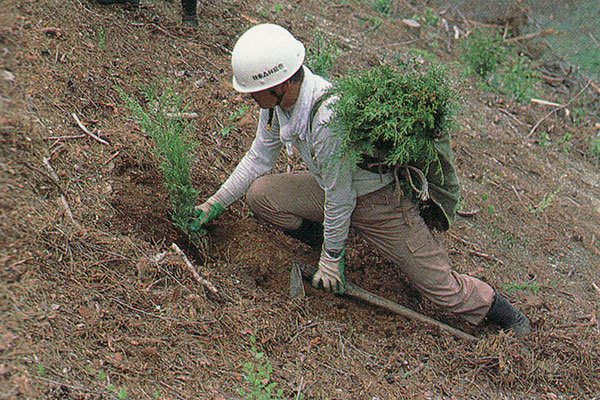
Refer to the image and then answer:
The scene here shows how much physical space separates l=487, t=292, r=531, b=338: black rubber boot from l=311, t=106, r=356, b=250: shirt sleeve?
1.06 meters

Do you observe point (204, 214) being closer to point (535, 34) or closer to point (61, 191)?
point (61, 191)

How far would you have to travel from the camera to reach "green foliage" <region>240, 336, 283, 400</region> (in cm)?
263

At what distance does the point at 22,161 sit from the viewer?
11.2ft

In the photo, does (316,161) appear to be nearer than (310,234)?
Yes

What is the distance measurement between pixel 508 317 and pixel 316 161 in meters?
1.58

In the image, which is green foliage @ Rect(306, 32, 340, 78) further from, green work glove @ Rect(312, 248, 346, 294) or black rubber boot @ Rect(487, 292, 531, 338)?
black rubber boot @ Rect(487, 292, 531, 338)

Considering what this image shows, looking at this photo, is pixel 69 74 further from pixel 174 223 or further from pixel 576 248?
pixel 576 248

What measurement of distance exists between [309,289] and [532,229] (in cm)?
240

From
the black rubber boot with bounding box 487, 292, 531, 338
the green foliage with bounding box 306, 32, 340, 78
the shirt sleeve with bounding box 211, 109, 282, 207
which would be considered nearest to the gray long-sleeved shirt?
the shirt sleeve with bounding box 211, 109, 282, 207

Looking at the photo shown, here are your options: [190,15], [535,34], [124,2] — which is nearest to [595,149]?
[535,34]

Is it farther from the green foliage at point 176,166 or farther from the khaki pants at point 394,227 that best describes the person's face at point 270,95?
the khaki pants at point 394,227

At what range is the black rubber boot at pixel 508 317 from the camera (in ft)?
12.3

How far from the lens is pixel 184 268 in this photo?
11.1ft

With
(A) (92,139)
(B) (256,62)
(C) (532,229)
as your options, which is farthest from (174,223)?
(C) (532,229)
